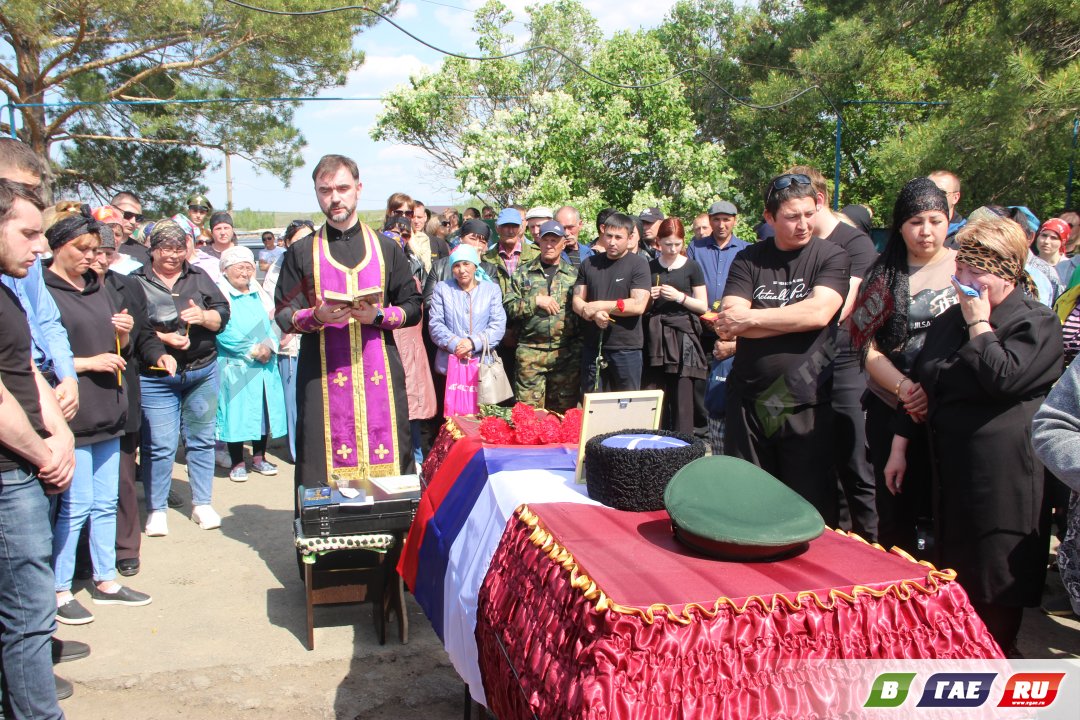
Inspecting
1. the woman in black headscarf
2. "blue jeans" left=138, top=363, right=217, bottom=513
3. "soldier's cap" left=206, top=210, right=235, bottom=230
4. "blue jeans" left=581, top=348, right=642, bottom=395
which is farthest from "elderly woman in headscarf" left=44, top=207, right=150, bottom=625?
"soldier's cap" left=206, top=210, right=235, bottom=230

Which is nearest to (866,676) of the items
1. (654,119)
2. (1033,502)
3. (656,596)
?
(656,596)

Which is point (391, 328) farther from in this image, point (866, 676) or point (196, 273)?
point (866, 676)

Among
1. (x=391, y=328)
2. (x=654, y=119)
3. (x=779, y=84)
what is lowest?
(x=391, y=328)

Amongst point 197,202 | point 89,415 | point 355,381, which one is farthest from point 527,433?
point 197,202

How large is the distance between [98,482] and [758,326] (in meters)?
3.50

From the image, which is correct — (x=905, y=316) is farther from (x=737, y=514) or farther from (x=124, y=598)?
(x=124, y=598)

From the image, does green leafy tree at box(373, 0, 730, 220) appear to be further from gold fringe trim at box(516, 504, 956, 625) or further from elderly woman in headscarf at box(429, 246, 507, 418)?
gold fringe trim at box(516, 504, 956, 625)

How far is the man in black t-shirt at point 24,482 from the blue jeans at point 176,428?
263cm

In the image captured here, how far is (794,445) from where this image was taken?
362 centimetres

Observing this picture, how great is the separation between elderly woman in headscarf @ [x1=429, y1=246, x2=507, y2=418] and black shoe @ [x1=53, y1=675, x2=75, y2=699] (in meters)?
3.61

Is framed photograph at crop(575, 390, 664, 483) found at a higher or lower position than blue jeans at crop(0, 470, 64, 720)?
higher

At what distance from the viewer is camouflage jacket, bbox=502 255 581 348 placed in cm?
700

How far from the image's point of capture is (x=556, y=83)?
22016 millimetres

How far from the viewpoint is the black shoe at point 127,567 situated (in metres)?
5.01
